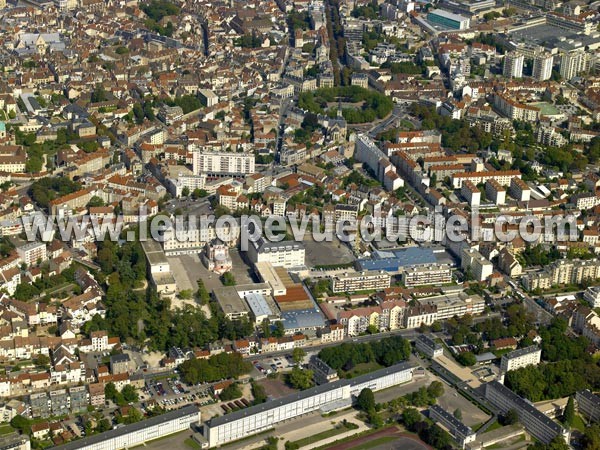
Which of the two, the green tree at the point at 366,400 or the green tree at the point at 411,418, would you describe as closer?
the green tree at the point at 411,418

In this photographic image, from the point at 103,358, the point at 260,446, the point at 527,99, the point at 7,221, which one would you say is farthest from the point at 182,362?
the point at 527,99

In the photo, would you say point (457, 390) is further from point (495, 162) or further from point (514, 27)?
point (514, 27)

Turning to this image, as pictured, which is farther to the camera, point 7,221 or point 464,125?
point 464,125

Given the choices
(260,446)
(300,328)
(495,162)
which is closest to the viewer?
(260,446)

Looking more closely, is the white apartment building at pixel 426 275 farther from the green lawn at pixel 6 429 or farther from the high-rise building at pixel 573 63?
the high-rise building at pixel 573 63

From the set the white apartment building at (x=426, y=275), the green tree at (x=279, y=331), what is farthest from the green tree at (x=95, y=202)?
the white apartment building at (x=426, y=275)

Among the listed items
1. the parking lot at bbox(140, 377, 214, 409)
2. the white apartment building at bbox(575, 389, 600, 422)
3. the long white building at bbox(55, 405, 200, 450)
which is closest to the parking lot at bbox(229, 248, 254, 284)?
the parking lot at bbox(140, 377, 214, 409)
